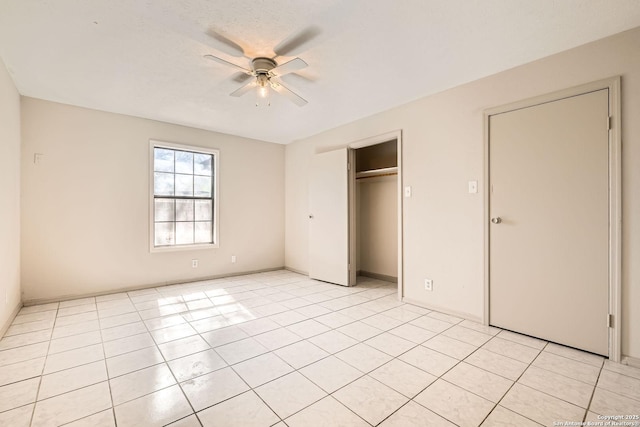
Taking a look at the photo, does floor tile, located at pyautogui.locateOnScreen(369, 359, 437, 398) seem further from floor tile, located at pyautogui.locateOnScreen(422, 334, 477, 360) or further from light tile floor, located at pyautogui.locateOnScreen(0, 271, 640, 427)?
floor tile, located at pyautogui.locateOnScreen(422, 334, 477, 360)

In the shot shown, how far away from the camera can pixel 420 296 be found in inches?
135

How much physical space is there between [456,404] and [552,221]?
70.3 inches

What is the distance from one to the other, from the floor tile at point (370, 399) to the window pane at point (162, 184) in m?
3.94

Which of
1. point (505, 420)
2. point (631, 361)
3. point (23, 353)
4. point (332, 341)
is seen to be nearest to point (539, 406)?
point (505, 420)

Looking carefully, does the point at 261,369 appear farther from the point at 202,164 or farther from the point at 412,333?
the point at 202,164

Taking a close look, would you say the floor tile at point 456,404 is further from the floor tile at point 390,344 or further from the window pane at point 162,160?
the window pane at point 162,160

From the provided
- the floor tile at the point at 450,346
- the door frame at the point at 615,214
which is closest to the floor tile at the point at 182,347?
the floor tile at the point at 450,346

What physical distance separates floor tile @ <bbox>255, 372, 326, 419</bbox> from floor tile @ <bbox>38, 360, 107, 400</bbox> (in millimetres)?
1160

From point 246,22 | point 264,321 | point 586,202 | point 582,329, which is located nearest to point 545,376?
point 582,329

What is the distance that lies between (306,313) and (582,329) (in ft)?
8.13

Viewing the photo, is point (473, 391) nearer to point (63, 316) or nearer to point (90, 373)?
point (90, 373)

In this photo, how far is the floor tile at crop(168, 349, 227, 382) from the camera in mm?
1994

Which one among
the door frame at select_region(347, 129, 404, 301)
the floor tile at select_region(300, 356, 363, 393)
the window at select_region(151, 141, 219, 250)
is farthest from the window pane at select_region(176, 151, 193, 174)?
the floor tile at select_region(300, 356, 363, 393)

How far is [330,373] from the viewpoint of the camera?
2008 millimetres
